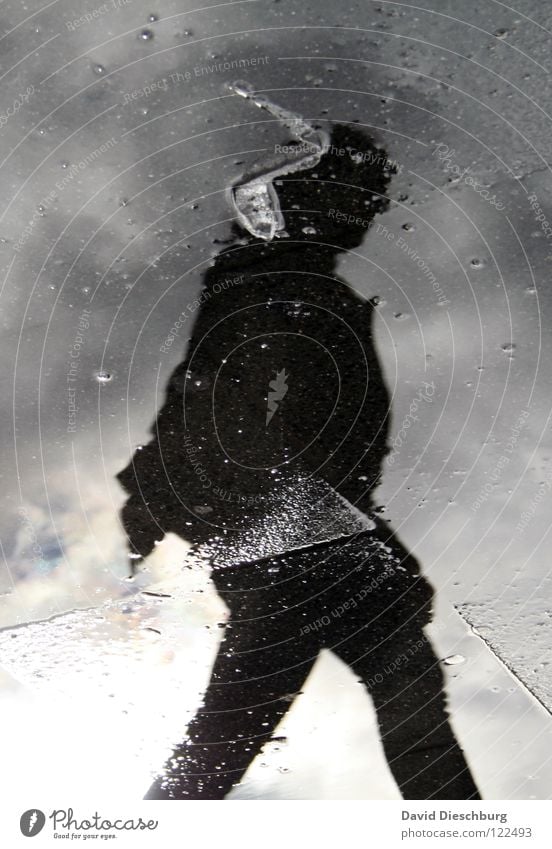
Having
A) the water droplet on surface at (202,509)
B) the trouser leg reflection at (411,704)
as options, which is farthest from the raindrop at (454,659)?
the water droplet on surface at (202,509)

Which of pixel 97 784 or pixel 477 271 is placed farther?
pixel 97 784

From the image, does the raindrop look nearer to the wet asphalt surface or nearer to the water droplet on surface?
the wet asphalt surface

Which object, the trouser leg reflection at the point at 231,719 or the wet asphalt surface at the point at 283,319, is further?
the trouser leg reflection at the point at 231,719

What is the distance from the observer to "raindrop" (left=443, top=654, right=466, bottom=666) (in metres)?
0.65

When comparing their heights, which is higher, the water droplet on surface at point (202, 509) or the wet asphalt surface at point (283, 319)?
the wet asphalt surface at point (283, 319)

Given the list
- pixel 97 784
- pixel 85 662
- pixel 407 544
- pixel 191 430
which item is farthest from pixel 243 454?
pixel 97 784

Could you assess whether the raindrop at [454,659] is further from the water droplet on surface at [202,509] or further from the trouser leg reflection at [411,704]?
the water droplet on surface at [202,509]

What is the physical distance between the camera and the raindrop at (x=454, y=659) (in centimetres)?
65

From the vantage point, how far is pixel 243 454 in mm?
566

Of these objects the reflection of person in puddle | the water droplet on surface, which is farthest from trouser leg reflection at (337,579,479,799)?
the water droplet on surface

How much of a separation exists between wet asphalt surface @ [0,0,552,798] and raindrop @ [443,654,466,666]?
0.06ft

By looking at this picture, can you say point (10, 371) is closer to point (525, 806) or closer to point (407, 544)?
point (407, 544)

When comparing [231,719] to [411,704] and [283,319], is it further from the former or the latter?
[283,319]

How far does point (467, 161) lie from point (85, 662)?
1.98ft
